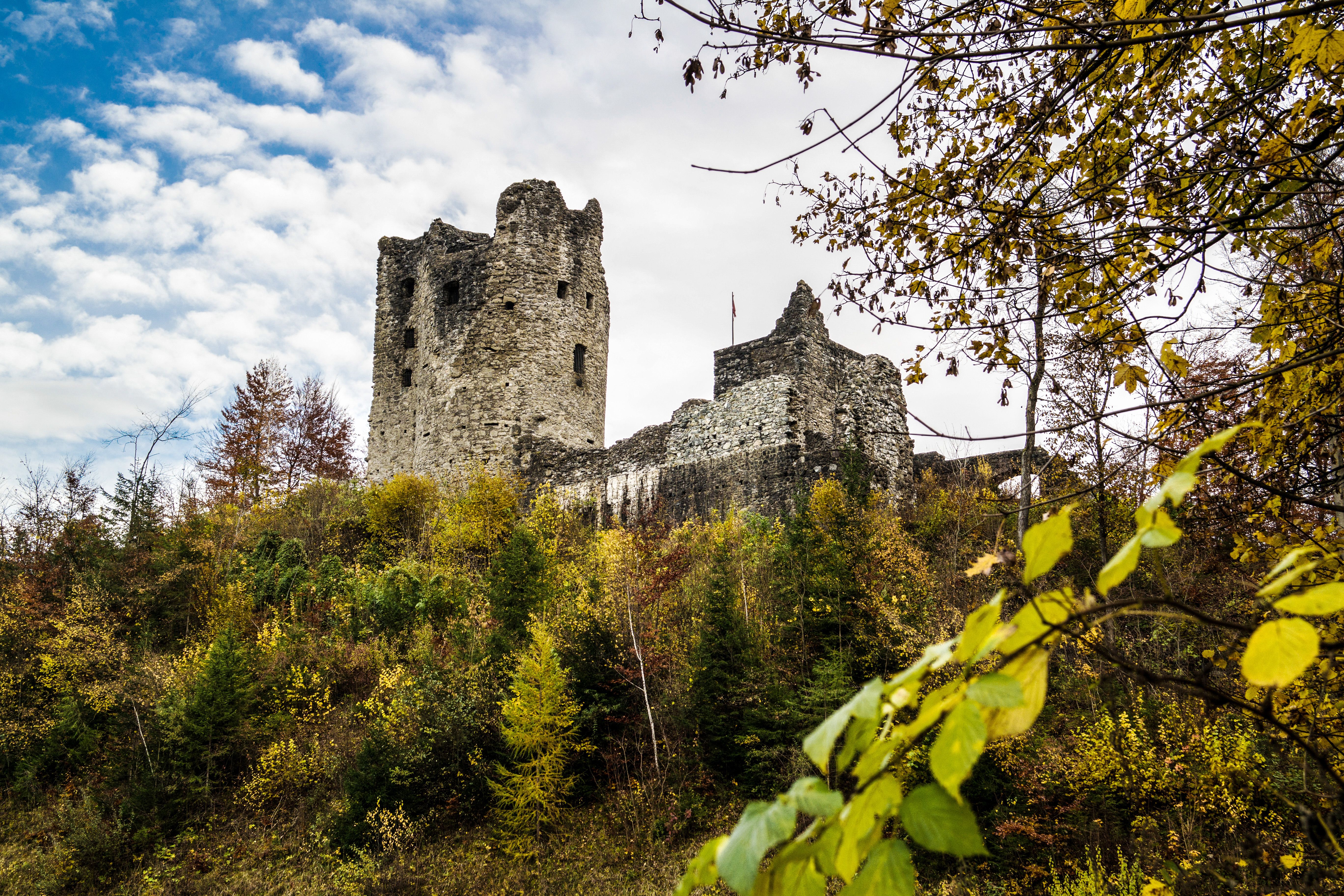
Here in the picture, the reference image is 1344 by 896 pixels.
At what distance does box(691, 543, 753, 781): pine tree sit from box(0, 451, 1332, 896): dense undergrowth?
0.04 meters

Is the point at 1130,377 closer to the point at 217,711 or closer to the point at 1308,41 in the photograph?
the point at 1308,41

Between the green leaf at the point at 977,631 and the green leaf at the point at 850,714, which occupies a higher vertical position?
the green leaf at the point at 977,631

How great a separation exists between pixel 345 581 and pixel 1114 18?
15682 millimetres

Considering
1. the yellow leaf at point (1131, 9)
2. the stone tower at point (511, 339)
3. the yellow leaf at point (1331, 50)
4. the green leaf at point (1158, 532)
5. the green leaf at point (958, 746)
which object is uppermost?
the stone tower at point (511, 339)

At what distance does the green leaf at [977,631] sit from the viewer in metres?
0.88

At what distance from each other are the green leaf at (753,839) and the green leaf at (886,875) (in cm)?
9

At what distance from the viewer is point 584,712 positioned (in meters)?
9.40

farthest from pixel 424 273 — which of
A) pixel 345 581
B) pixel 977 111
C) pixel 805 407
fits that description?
pixel 977 111

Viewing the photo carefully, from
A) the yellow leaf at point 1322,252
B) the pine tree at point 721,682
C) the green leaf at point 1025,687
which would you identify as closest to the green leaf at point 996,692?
the green leaf at point 1025,687

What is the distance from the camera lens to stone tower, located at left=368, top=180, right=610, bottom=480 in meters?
19.4

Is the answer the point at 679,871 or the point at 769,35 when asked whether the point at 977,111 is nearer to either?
the point at 769,35

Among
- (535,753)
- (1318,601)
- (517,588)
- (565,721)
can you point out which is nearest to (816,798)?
(1318,601)

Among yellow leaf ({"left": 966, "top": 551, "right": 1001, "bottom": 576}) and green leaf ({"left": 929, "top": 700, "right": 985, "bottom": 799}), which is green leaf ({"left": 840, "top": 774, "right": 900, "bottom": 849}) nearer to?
green leaf ({"left": 929, "top": 700, "right": 985, "bottom": 799})

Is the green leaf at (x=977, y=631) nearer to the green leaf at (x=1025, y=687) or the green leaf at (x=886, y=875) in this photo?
the green leaf at (x=1025, y=687)
